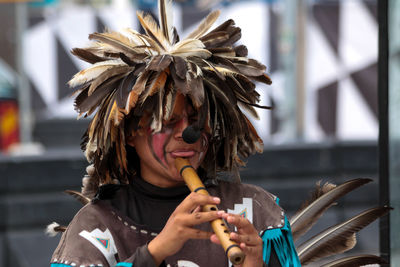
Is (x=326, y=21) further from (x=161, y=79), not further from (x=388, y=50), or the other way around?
(x=161, y=79)

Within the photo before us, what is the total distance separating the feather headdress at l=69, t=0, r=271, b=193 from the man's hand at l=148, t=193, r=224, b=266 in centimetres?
27

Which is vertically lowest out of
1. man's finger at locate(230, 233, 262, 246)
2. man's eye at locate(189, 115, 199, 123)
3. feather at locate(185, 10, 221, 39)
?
man's finger at locate(230, 233, 262, 246)

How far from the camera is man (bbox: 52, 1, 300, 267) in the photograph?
182cm

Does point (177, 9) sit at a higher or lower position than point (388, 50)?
higher

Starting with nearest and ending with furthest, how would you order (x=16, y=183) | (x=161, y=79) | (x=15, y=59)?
Result: (x=161, y=79)
(x=16, y=183)
(x=15, y=59)

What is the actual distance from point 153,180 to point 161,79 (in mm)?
331

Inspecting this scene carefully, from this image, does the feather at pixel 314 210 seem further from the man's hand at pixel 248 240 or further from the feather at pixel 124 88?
the feather at pixel 124 88

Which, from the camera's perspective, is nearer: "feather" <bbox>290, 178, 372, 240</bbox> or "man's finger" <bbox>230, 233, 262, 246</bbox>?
"man's finger" <bbox>230, 233, 262, 246</bbox>

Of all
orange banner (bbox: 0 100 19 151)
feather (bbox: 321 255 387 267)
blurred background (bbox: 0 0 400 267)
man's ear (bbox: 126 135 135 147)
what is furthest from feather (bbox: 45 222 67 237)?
orange banner (bbox: 0 100 19 151)

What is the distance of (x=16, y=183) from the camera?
16.7ft

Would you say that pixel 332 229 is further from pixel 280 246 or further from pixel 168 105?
pixel 168 105

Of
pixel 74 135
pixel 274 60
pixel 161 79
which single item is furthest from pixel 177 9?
pixel 161 79

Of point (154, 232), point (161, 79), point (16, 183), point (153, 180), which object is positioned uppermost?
point (161, 79)

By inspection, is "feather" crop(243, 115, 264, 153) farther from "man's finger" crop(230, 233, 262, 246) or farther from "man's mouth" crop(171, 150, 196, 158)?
"man's finger" crop(230, 233, 262, 246)
